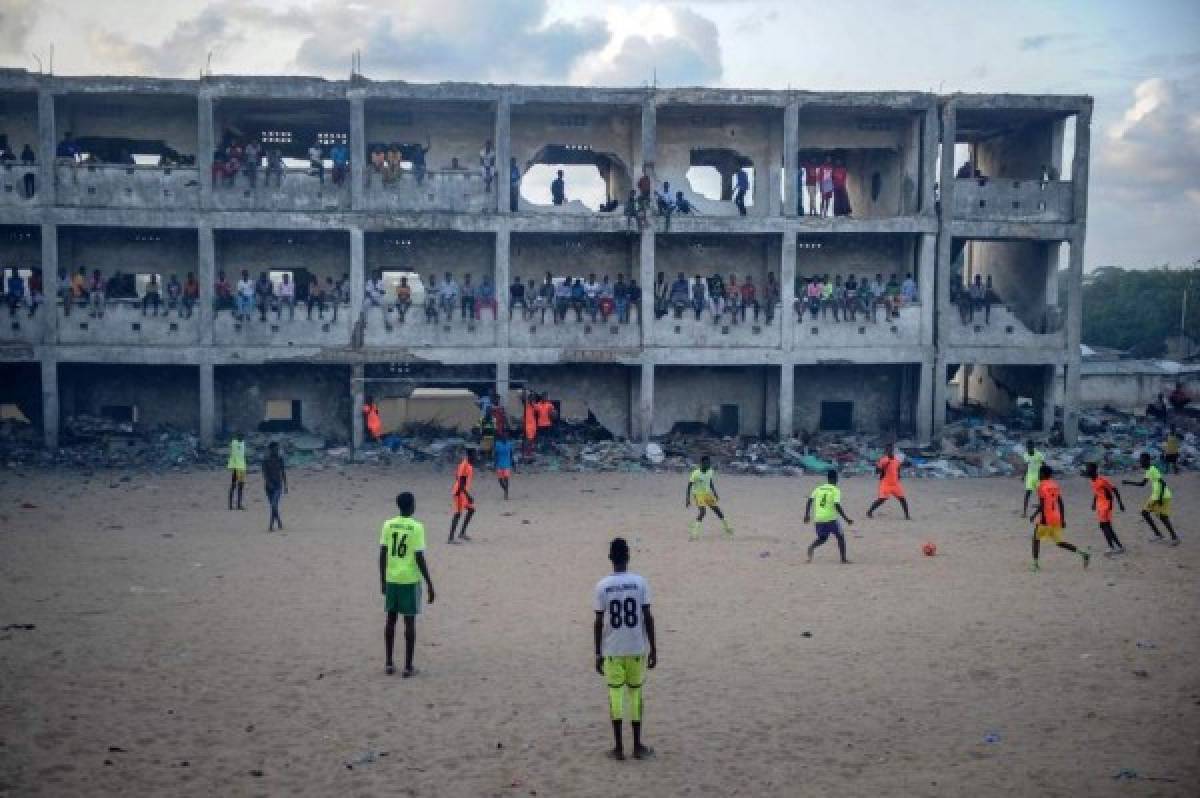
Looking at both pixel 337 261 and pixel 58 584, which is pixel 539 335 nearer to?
pixel 337 261

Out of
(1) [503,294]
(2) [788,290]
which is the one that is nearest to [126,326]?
(1) [503,294]

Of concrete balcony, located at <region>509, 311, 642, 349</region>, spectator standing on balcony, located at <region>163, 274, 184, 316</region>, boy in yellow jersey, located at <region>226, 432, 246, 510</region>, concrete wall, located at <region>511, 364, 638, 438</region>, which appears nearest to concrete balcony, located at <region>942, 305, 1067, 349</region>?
concrete balcony, located at <region>509, 311, 642, 349</region>

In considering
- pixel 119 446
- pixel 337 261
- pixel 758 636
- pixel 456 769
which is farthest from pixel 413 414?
pixel 456 769

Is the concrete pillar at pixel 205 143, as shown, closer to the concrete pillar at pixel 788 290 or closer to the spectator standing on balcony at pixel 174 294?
the spectator standing on balcony at pixel 174 294

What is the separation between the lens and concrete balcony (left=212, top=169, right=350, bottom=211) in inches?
1046

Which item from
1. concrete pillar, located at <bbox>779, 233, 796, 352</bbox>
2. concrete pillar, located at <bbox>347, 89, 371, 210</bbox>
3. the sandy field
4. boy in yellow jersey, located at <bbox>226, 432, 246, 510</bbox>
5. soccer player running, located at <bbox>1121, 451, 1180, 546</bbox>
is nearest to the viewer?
the sandy field

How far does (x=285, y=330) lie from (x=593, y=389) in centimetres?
785

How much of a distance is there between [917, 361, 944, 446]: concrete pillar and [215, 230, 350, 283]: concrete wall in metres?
14.9

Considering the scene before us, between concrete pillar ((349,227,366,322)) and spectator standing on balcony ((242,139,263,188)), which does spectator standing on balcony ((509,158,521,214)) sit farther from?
spectator standing on balcony ((242,139,263,188))

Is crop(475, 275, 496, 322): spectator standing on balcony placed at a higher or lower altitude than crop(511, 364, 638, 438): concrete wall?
higher

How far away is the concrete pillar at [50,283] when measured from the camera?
85.4ft

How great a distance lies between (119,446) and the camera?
2603 centimetres

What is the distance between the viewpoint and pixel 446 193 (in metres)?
27.2

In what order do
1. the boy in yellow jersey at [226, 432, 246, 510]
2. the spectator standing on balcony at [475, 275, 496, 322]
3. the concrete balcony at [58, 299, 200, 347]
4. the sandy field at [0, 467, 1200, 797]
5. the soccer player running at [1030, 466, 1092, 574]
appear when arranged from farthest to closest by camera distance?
1. the spectator standing on balcony at [475, 275, 496, 322]
2. the concrete balcony at [58, 299, 200, 347]
3. the boy in yellow jersey at [226, 432, 246, 510]
4. the soccer player running at [1030, 466, 1092, 574]
5. the sandy field at [0, 467, 1200, 797]
